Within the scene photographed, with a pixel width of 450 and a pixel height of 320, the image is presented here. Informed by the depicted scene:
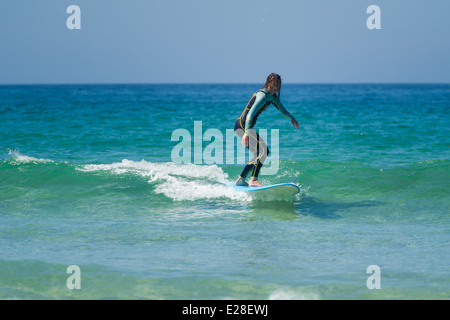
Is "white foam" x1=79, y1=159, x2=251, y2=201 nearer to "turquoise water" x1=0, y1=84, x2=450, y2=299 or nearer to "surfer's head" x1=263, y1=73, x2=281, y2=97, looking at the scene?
"turquoise water" x1=0, y1=84, x2=450, y2=299

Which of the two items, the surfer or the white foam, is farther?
the white foam

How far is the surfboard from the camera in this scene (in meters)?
8.98

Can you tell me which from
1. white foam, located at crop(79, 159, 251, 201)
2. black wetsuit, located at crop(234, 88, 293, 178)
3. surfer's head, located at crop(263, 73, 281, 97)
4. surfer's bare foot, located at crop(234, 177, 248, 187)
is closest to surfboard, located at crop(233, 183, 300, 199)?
surfer's bare foot, located at crop(234, 177, 248, 187)

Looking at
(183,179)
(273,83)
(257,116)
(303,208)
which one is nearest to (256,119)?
(257,116)

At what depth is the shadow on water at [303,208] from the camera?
840 centimetres

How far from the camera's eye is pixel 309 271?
5.52 m

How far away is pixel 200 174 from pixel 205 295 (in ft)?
23.5

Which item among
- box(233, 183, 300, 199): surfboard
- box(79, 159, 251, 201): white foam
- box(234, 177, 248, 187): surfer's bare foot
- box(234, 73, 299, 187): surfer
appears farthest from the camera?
box(79, 159, 251, 201): white foam

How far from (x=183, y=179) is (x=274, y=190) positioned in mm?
2983

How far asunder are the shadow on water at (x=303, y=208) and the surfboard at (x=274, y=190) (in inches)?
5.6

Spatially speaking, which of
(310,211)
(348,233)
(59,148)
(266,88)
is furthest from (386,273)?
(59,148)

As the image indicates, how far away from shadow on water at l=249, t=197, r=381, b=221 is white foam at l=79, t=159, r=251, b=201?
56 cm

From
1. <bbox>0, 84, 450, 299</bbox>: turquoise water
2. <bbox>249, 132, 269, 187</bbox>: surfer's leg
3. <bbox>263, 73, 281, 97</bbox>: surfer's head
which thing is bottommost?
<bbox>0, 84, 450, 299</bbox>: turquoise water
